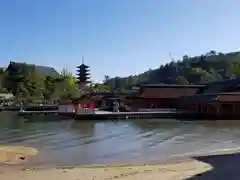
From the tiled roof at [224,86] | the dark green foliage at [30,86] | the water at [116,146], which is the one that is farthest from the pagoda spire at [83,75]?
the water at [116,146]

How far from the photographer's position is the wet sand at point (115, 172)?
13953 millimetres

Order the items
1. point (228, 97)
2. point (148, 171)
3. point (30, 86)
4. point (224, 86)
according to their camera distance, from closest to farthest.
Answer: point (148, 171) → point (228, 97) → point (224, 86) → point (30, 86)

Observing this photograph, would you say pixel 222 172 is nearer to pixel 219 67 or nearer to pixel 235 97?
pixel 235 97

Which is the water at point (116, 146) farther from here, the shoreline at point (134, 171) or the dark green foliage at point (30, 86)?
the dark green foliage at point (30, 86)

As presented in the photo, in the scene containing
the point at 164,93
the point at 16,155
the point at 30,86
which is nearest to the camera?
the point at 16,155

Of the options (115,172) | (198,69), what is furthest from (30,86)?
(115,172)

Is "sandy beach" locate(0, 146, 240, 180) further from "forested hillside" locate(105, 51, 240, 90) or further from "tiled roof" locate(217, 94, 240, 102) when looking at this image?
"forested hillside" locate(105, 51, 240, 90)

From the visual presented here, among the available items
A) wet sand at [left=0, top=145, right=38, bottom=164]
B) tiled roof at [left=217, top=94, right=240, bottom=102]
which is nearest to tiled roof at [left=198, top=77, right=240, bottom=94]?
tiled roof at [left=217, top=94, right=240, bottom=102]

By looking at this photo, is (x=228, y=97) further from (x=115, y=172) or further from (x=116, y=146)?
(x=115, y=172)

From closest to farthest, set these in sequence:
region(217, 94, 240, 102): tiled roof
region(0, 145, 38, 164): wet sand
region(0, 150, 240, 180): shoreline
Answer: region(0, 150, 240, 180): shoreline < region(0, 145, 38, 164): wet sand < region(217, 94, 240, 102): tiled roof

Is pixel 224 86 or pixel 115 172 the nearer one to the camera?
pixel 115 172

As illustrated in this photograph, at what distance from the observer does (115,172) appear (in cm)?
1509

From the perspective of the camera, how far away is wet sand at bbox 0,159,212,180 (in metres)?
14.0

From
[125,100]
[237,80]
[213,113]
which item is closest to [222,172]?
[213,113]
